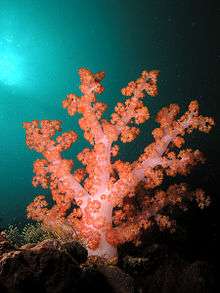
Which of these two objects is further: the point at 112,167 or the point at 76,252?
the point at 112,167

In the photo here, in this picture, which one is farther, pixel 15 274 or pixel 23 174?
pixel 23 174

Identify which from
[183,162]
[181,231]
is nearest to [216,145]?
[181,231]

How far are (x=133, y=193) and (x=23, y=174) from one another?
369 feet

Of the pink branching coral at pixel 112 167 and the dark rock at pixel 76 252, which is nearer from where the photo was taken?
the dark rock at pixel 76 252

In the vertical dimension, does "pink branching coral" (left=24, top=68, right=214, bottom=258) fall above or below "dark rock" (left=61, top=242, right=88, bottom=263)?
above

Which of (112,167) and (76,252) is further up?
(112,167)

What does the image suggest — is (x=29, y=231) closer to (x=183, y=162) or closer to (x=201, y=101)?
(x=183, y=162)

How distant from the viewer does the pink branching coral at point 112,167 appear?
12.6m

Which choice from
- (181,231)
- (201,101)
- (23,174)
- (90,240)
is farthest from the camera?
(23,174)

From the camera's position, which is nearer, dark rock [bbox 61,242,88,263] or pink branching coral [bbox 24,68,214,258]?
dark rock [bbox 61,242,88,263]

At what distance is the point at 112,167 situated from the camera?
13.1m

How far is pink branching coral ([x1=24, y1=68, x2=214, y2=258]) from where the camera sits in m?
12.6

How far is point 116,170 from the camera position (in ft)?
43.2

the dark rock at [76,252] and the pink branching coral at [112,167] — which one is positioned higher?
the pink branching coral at [112,167]
